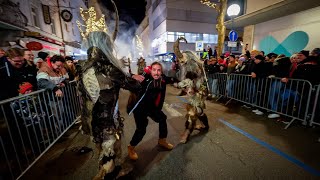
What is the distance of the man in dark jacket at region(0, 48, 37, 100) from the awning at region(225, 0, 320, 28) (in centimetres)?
1053

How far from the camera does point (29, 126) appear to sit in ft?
10.1

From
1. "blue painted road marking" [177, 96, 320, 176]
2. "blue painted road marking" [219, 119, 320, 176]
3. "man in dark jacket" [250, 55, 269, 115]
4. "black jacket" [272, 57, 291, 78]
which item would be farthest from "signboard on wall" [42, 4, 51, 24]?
"black jacket" [272, 57, 291, 78]

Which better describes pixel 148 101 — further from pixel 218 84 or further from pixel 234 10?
pixel 234 10

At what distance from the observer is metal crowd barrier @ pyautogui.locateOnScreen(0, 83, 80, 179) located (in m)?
2.62

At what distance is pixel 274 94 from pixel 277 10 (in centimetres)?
662

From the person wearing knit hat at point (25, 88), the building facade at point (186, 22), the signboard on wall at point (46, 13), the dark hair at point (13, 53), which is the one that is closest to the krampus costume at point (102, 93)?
the person wearing knit hat at point (25, 88)

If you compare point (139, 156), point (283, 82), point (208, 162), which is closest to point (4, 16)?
point (139, 156)

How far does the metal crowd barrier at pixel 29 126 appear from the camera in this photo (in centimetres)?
262

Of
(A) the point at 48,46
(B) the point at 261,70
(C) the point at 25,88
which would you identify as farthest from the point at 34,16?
(B) the point at 261,70

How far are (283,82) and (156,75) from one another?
4019mm

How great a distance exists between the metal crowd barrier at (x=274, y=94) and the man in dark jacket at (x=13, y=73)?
6243 mm

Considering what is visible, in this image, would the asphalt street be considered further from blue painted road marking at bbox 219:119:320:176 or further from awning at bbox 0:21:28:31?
Answer: awning at bbox 0:21:28:31

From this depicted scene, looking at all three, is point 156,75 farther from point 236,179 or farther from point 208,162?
point 236,179

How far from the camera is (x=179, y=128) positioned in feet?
14.5
